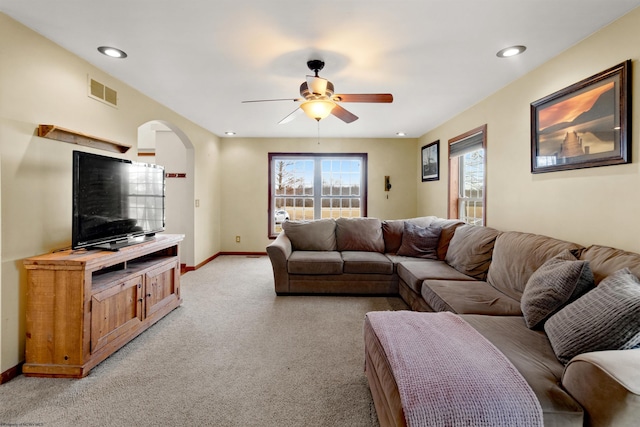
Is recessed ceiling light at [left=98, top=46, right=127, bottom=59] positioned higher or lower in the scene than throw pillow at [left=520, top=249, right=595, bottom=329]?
higher

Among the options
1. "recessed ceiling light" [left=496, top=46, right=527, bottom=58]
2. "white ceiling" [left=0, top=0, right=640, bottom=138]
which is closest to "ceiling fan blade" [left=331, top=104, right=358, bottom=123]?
"white ceiling" [left=0, top=0, right=640, bottom=138]

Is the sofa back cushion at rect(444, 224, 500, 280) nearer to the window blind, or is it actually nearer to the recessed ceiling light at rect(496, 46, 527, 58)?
the window blind

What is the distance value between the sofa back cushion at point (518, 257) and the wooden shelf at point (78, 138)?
3.72 metres

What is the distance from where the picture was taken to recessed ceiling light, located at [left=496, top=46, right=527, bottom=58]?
7.85 ft

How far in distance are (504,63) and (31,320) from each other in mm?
4248

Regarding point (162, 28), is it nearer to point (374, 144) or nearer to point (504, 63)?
point (504, 63)

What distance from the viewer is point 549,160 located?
259cm

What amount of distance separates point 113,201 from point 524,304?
3.21 metres

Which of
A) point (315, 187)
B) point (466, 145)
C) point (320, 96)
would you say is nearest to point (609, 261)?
point (320, 96)

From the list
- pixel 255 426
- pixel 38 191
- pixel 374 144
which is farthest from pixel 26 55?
pixel 374 144

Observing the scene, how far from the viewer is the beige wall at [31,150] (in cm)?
200

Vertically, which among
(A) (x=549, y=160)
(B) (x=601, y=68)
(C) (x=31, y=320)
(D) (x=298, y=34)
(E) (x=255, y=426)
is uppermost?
(D) (x=298, y=34)

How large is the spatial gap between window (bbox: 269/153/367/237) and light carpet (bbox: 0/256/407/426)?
321 cm

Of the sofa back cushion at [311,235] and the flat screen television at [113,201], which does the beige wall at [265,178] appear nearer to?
the sofa back cushion at [311,235]
